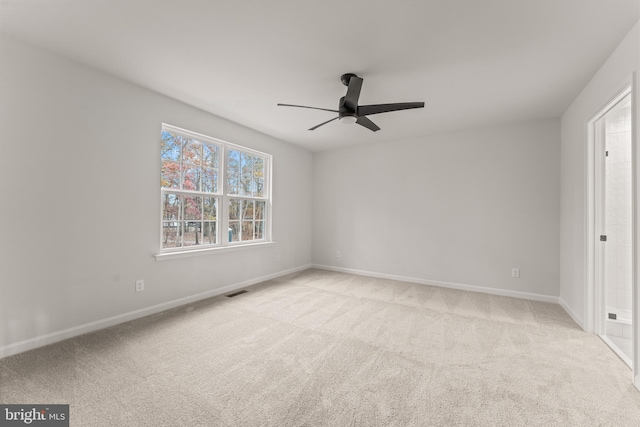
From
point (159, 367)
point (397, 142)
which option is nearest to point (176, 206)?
point (159, 367)

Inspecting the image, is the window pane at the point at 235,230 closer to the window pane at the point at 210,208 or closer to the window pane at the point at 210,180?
the window pane at the point at 210,208

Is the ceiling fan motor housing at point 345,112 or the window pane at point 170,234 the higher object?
the ceiling fan motor housing at point 345,112

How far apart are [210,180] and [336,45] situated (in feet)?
8.34

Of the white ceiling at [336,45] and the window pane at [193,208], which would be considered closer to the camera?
the white ceiling at [336,45]

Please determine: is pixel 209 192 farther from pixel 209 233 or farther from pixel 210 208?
pixel 209 233

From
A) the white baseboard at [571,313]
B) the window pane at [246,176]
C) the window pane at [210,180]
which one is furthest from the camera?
the window pane at [246,176]

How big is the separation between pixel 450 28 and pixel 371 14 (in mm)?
618

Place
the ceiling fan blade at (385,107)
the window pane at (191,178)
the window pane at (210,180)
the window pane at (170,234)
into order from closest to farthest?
1. the ceiling fan blade at (385,107)
2. the window pane at (170,234)
3. the window pane at (191,178)
4. the window pane at (210,180)

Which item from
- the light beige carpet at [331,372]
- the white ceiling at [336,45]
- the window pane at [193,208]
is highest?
the white ceiling at [336,45]

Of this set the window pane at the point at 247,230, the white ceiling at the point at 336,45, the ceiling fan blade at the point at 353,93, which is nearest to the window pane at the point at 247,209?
the window pane at the point at 247,230

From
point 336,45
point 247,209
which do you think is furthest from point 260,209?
point 336,45

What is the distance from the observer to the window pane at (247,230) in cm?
446

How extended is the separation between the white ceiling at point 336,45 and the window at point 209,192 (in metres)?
0.66

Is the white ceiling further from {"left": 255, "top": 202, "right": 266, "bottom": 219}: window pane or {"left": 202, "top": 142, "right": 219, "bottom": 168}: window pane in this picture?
{"left": 255, "top": 202, "right": 266, "bottom": 219}: window pane
